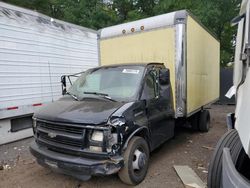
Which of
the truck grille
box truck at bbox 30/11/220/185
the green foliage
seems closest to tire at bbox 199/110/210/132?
box truck at bbox 30/11/220/185

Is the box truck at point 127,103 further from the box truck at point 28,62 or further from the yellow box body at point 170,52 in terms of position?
the box truck at point 28,62

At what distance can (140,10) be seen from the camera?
20453mm

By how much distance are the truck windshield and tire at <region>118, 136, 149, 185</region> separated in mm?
785

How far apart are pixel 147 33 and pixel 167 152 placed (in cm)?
287

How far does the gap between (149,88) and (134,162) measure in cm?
147

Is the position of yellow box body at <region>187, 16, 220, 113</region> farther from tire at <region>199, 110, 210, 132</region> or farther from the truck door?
the truck door

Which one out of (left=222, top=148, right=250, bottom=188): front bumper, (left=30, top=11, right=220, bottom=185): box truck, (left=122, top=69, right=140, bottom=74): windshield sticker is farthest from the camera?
(left=122, top=69, right=140, bottom=74): windshield sticker

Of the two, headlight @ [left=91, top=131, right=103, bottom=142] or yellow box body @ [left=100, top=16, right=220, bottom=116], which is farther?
yellow box body @ [left=100, top=16, right=220, bottom=116]

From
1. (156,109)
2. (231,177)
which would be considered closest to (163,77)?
(156,109)

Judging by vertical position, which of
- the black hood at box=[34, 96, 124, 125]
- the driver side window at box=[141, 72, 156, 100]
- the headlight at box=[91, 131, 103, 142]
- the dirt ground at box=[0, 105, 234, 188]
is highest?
the driver side window at box=[141, 72, 156, 100]

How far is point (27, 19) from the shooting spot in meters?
7.02

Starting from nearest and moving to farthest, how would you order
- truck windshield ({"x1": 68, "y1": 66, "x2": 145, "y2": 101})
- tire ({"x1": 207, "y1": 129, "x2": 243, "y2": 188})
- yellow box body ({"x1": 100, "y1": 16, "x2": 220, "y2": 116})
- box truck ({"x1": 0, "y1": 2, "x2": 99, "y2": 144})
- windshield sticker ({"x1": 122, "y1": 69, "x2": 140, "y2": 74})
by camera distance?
tire ({"x1": 207, "y1": 129, "x2": 243, "y2": 188})
truck windshield ({"x1": 68, "y1": 66, "x2": 145, "y2": 101})
windshield sticker ({"x1": 122, "y1": 69, "x2": 140, "y2": 74})
yellow box body ({"x1": 100, "y1": 16, "x2": 220, "y2": 116})
box truck ({"x1": 0, "y1": 2, "x2": 99, "y2": 144})

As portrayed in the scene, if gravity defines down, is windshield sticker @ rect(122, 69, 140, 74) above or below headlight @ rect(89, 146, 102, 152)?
above

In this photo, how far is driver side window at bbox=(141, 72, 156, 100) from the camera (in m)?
4.71
